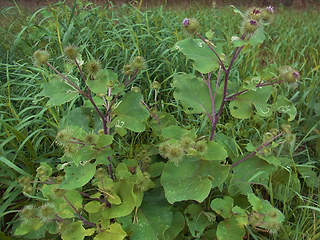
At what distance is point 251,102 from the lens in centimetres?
157

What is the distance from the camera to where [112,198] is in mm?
1361

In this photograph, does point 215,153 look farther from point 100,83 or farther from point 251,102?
point 100,83

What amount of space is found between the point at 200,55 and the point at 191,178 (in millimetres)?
619

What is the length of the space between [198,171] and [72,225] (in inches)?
25.5

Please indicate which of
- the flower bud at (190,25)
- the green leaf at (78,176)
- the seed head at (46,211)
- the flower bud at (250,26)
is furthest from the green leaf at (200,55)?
the seed head at (46,211)

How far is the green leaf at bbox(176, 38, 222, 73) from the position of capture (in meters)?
1.42

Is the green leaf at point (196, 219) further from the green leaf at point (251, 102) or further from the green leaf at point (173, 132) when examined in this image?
the green leaf at point (251, 102)

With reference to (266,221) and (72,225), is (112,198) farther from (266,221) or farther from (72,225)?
(266,221)

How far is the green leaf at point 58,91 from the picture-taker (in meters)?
→ 1.34

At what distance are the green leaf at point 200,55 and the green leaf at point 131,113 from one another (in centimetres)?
33

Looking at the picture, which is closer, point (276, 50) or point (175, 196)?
point (175, 196)

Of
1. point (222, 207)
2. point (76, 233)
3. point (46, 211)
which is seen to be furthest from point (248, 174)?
point (46, 211)

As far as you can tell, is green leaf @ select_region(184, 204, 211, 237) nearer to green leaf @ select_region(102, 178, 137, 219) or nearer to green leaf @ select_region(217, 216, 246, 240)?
green leaf @ select_region(217, 216, 246, 240)

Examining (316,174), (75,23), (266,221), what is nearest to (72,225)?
(266,221)
